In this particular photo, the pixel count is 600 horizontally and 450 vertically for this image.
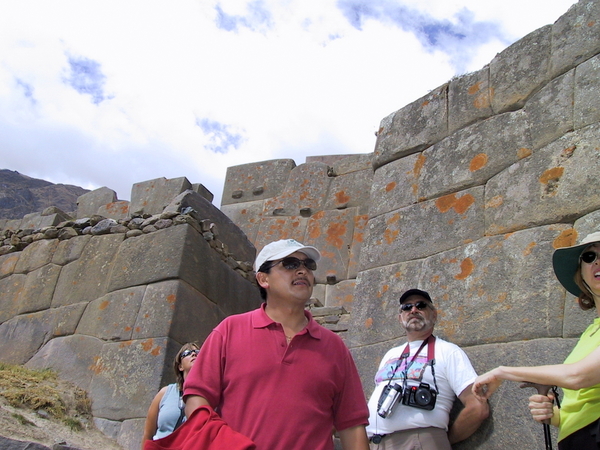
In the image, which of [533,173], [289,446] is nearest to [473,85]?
[533,173]

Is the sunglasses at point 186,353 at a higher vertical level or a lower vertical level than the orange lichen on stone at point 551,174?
lower

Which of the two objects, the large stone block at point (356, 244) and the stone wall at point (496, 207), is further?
the large stone block at point (356, 244)

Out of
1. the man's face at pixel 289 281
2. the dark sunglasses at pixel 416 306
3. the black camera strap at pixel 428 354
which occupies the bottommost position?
the black camera strap at pixel 428 354

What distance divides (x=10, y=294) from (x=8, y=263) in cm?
49

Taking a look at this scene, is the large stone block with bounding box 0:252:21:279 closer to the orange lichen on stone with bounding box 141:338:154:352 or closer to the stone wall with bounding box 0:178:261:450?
the stone wall with bounding box 0:178:261:450

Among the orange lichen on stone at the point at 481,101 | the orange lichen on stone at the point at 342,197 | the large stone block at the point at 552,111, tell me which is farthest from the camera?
the orange lichen on stone at the point at 342,197

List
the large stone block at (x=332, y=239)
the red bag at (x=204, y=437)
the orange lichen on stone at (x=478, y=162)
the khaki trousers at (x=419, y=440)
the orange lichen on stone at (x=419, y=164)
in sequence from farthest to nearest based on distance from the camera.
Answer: the large stone block at (x=332, y=239)
the orange lichen on stone at (x=419, y=164)
the orange lichen on stone at (x=478, y=162)
the khaki trousers at (x=419, y=440)
the red bag at (x=204, y=437)

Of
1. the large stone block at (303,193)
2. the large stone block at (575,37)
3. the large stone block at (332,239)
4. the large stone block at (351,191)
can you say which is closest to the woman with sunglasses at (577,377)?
the large stone block at (575,37)

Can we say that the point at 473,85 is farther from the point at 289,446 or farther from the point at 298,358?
the point at 289,446

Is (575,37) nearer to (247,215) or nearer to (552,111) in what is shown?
(552,111)

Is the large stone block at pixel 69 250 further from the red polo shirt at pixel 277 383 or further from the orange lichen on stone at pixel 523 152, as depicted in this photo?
the orange lichen on stone at pixel 523 152

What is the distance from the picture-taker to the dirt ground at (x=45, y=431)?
11.3 ft

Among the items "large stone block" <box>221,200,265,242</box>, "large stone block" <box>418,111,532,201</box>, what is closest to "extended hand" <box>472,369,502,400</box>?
"large stone block" <box>418,111,532,201</box>

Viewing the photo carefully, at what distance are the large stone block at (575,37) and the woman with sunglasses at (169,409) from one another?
9.34ft
